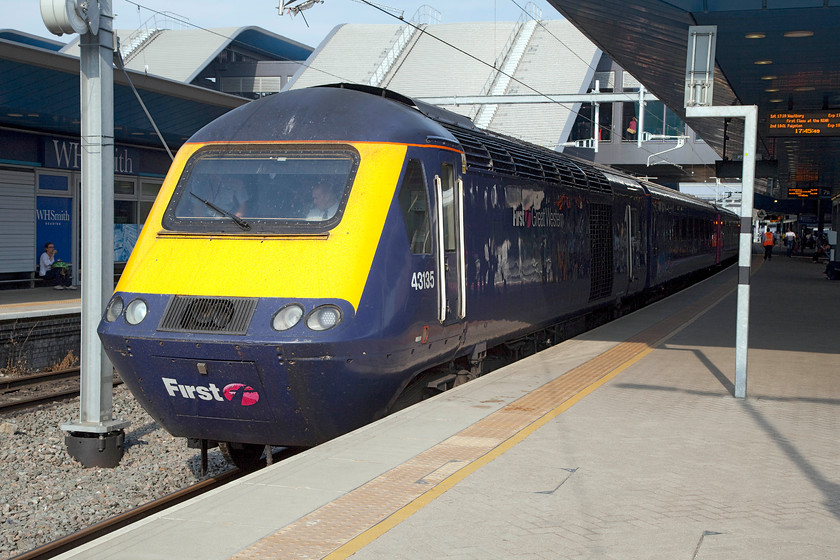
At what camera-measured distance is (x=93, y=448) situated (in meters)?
8.80

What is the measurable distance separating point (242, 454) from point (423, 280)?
2261 millimetres

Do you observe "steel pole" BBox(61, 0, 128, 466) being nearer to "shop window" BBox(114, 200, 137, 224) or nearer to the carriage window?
the carriage window

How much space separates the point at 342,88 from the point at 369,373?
3.09 meters

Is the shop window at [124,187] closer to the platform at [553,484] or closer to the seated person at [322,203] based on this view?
the platform at [553,484]

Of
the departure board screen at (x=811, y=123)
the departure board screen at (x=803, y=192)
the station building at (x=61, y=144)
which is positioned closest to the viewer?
the departure board screen at (x=811, y=123)

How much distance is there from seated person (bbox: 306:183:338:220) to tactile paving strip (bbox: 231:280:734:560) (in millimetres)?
2022

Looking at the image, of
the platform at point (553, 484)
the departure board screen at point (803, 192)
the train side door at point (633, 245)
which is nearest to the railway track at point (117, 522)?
the platform at point (553, 484)

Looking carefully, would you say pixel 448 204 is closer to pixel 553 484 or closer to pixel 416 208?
pixel 416 208

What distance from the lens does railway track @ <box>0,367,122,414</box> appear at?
11734mm

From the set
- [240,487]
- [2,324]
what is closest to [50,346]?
[2,324]

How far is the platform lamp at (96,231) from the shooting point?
338 inches

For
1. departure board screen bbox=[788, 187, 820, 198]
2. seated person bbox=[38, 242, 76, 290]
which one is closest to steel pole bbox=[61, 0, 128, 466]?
seated person bbox=[38, 242, 76, 290]

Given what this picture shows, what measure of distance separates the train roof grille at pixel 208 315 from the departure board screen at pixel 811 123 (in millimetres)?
13361

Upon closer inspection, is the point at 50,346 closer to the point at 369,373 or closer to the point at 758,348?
the point at 369,373
